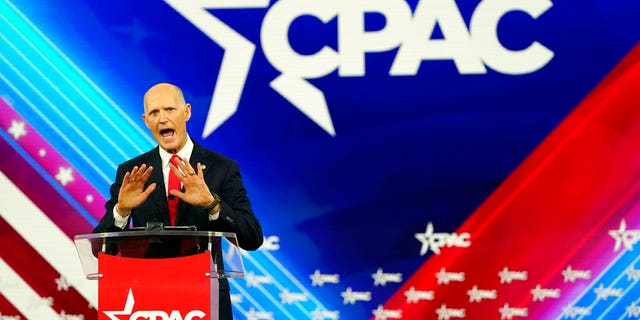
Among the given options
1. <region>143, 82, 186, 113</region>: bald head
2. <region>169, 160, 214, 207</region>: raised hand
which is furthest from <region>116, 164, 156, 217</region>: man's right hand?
<region>143, 82, 186, 113</region>: bald head

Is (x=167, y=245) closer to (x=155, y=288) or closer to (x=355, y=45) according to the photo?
(x=155, y=288)

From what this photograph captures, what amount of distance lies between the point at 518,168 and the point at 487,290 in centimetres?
61

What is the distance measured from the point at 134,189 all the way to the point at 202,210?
326 millimetres

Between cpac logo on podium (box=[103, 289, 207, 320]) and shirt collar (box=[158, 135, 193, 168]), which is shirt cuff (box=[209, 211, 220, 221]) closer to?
cpac logo on podium (box=[103, 289, 207, 320])

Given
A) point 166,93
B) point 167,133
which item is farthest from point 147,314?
point 166,93

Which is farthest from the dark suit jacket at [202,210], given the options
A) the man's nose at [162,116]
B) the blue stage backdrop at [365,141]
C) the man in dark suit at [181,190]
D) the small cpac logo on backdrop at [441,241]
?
the small cpac logo on backdrop at [441,241]

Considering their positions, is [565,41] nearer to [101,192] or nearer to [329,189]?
[329,189]

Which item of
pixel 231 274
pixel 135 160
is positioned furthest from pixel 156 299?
pixel 135 160

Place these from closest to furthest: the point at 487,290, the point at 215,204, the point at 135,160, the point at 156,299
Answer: the point at 156,299 < the point at 215,204 < the point at 135,160 < the point at 487,290

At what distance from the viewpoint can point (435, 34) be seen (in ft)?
14.2

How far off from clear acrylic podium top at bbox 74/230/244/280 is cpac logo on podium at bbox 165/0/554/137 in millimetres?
1890

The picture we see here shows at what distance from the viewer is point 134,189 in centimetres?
260

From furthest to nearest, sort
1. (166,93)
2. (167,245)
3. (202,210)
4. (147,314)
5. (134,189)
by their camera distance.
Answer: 1. (166,93)
2. (202,210)
3. (134,189)
4. (167,245)
5. (147,314)

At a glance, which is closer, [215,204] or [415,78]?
[215,204]
